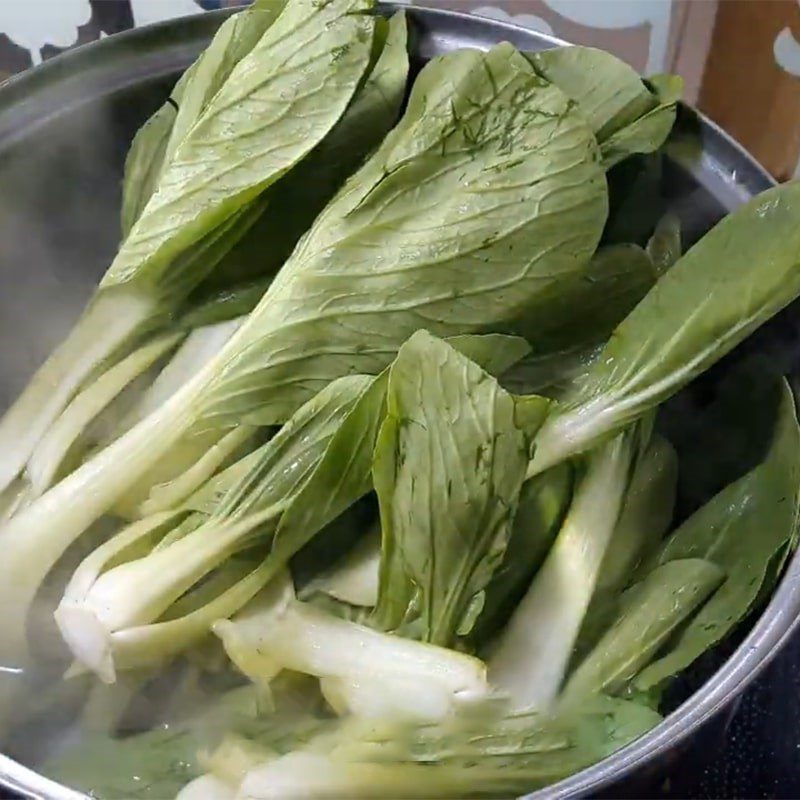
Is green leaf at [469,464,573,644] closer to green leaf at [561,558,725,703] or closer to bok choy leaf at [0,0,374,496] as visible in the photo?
green leaf at [561,558,725,703]

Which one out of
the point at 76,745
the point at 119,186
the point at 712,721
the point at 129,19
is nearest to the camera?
the point at 712,721

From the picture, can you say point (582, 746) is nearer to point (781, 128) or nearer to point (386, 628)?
point (386, 628)

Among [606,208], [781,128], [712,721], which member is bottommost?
[712,721]

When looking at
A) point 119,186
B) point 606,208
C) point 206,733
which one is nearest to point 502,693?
point 206,733

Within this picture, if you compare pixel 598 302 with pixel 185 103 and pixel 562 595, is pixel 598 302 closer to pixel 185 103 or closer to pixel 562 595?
pixel 562 595

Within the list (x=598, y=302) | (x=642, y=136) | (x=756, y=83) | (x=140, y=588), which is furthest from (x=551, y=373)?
(x=756, y=83)

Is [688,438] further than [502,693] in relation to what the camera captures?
Yes

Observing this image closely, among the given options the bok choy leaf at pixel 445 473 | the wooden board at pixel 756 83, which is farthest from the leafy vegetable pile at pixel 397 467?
the wooden board at pixel 756 83

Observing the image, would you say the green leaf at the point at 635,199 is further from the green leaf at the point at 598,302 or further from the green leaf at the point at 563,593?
the green leaf at the point at 563,593
